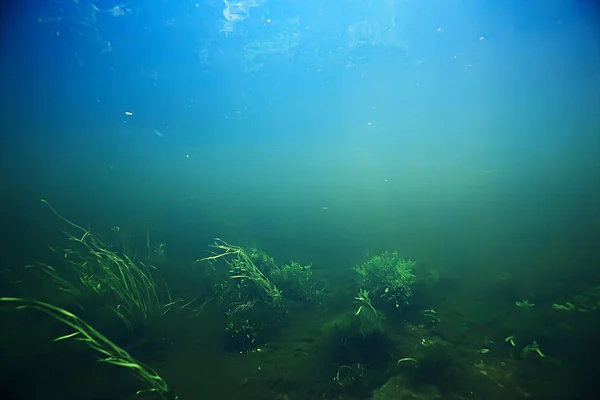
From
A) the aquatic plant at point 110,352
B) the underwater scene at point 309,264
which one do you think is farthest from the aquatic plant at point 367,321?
the aquatic plant at point 110,352

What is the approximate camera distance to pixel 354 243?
7906 millimetres

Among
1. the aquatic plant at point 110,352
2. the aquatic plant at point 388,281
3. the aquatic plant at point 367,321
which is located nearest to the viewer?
the aquatic plant at point 110,352

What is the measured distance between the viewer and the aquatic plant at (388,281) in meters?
4.05

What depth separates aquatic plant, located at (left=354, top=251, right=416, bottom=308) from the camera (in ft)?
13.3

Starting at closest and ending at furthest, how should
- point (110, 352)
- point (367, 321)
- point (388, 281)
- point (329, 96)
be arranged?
point (110, 352), point (367, 321), point (388, 281), point (329, 96)

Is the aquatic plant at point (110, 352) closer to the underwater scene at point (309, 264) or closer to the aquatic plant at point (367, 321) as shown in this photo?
the underwater scene at point (309, 264)

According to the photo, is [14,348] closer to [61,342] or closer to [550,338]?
[61,342]

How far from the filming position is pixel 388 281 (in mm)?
4133

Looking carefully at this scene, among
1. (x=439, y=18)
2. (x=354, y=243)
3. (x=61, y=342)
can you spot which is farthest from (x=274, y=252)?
(x=439, y=18)

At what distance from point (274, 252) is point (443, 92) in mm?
52585

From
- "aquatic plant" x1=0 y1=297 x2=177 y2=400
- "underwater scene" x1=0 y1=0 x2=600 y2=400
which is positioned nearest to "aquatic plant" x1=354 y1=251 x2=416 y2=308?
"underwater scene" x1=0 y1=0 x2=600 y2=400

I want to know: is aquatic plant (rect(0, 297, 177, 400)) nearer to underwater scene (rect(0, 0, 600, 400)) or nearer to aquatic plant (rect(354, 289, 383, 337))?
underwater scene (rect(0, 0, 600, 400))

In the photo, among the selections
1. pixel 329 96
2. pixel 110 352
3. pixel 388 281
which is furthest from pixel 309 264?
pixel 329 96

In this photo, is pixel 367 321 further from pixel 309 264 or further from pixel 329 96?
pixel 329 96
